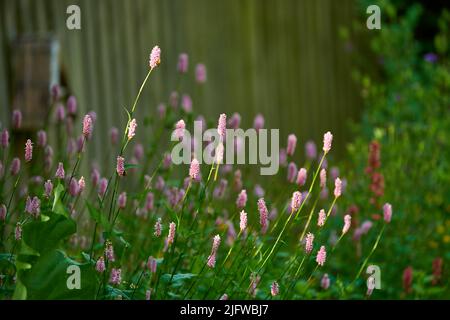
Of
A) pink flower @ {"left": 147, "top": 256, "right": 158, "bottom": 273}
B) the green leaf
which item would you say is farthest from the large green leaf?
pink flower @ {"left": 147, "top": 256, "right": 158, "bottom": 273}

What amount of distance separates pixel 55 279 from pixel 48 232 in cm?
11

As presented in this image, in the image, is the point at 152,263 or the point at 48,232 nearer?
the point at 48,232

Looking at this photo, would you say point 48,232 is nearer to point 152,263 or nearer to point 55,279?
point 55,279

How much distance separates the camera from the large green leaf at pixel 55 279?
197 centimetres

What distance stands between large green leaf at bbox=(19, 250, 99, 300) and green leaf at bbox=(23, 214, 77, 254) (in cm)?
3

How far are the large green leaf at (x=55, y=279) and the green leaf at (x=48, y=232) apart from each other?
3 centimetres

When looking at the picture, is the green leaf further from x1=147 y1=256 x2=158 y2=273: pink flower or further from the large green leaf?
x1=147 y1=256 x2=158 y2=273: pink flower

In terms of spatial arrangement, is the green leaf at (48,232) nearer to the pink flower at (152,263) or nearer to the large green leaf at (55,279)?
the large green leaf at (55,279)

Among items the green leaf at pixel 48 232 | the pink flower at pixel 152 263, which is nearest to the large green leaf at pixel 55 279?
the green leaf at pixel 48 232

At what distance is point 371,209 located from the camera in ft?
14.3


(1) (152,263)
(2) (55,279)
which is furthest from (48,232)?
(1) (152,263)

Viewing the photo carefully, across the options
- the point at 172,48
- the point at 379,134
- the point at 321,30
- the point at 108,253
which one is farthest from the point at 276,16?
the point at 108,253

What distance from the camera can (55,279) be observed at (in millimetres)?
1983
